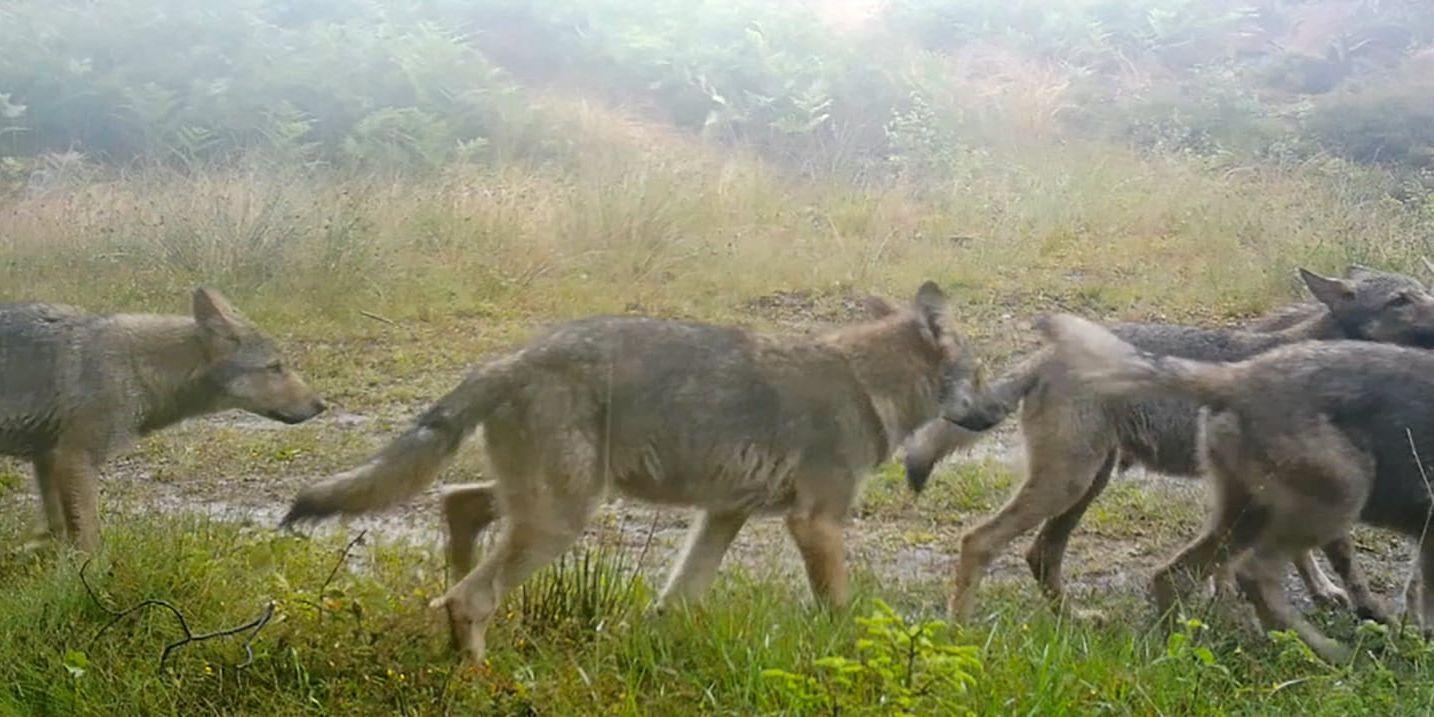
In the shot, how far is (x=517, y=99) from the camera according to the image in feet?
25.7

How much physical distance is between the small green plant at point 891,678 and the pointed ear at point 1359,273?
350cm

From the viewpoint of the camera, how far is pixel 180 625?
4352mm

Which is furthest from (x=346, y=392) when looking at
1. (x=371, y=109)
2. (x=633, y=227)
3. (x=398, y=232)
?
(x=371, y=109)

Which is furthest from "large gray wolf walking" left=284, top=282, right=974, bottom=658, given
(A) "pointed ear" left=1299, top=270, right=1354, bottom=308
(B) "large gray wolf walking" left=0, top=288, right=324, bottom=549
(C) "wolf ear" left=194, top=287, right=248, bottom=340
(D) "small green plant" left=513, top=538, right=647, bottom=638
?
(A) "pointed ear" left=1299, top=270, right=1354, bottom=308

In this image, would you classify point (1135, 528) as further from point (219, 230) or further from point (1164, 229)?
point (219, 230)

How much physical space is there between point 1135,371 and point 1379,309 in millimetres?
1888

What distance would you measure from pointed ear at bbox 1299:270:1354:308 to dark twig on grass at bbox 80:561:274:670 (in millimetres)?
4607

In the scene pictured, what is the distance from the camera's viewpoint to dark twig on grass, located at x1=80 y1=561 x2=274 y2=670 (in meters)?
4.07

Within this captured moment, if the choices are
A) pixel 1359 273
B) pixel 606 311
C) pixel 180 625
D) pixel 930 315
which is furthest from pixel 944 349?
pixel 180 625

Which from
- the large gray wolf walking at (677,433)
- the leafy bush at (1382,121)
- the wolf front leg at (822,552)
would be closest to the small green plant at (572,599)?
the large gray wolf walking at (677,433)

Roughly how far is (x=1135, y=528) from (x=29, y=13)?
7.30m

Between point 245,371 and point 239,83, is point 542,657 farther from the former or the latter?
point 239,83

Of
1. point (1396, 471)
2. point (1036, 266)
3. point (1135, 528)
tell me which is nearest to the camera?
point (1396, 471)

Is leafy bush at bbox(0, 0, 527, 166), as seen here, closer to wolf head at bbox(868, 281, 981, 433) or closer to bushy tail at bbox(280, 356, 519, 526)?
bushy tail at bbox(280, 356, 519, 526)
